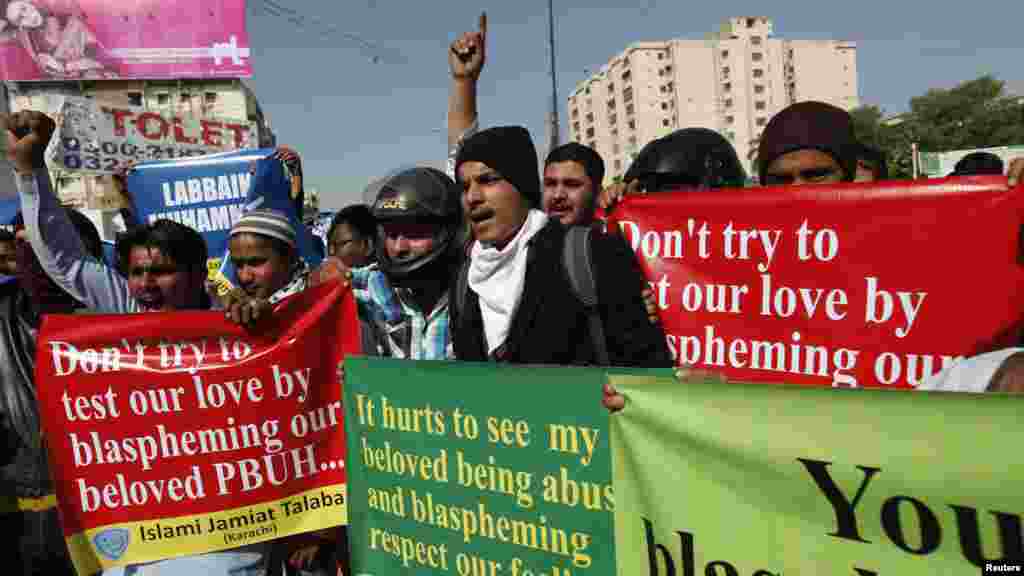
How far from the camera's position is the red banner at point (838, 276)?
82.4 inches

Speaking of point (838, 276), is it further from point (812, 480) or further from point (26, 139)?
point (26, 139)

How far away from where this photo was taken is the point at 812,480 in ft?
4.91

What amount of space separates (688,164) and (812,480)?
188 cm

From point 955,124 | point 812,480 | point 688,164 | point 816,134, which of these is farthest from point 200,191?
point 955,124

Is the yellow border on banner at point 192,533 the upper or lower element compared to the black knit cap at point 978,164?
lower

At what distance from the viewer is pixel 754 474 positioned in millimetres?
1568

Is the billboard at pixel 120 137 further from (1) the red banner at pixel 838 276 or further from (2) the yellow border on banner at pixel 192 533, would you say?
(1) the red banner at pixel 838 276

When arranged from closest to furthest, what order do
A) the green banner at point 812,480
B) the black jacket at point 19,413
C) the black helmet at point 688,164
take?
the green banner at point 812,480, the black jacket at point 19,413, the black helmet at point 688,164

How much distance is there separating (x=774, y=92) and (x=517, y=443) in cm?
11264

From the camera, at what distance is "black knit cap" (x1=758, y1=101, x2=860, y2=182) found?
2.44m

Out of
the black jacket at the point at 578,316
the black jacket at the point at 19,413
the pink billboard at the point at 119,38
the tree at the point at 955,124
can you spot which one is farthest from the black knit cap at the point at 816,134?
the tree at the point at 955,124

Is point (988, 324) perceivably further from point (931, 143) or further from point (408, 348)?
point (931, 143)

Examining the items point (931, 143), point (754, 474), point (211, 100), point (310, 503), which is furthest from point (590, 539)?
point (211, 100)

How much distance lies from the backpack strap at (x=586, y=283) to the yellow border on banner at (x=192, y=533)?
1.06 metres
